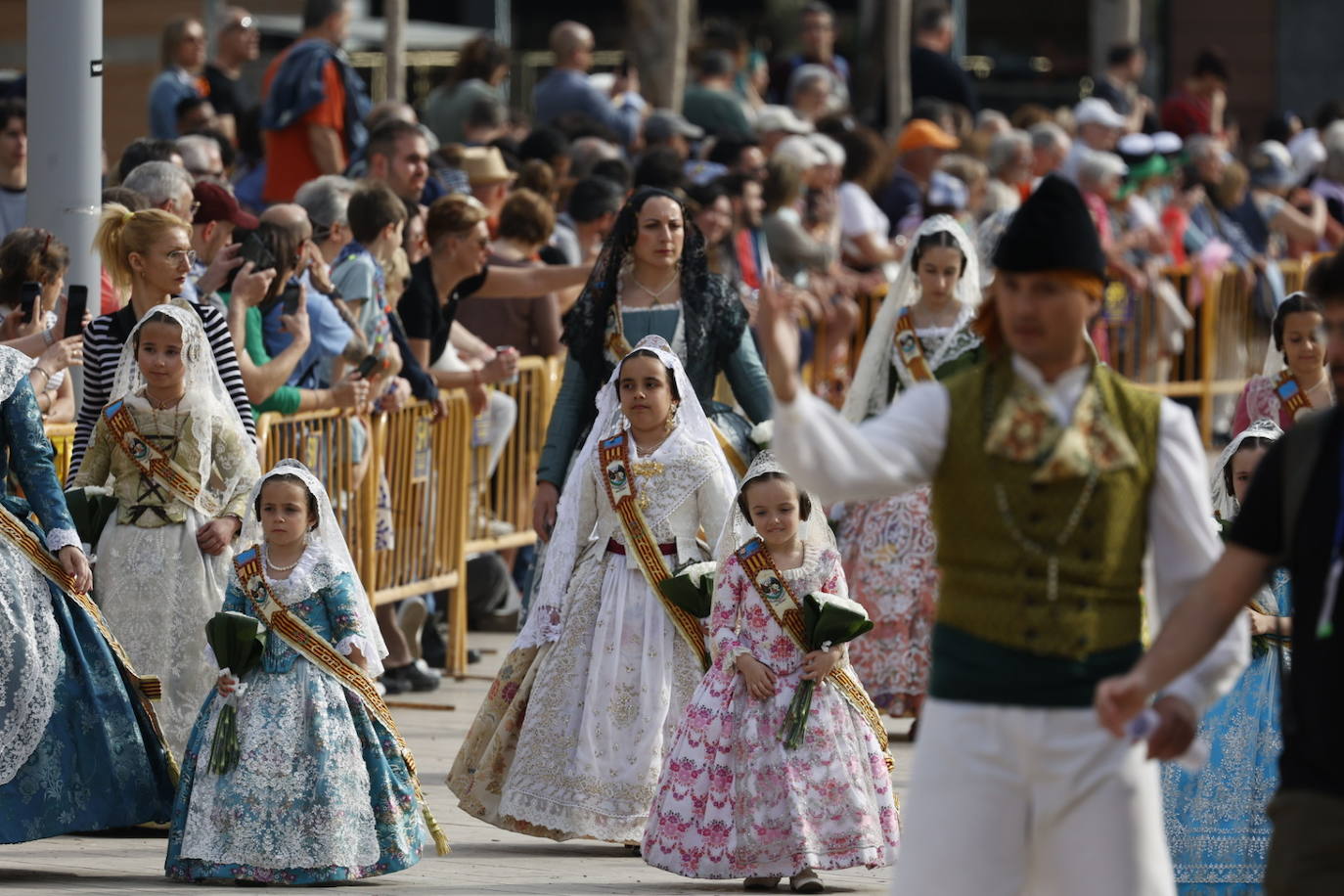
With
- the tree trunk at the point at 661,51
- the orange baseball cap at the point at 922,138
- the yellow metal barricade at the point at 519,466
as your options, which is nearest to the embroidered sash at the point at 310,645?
the yellow metal barricade at the point at 519,466

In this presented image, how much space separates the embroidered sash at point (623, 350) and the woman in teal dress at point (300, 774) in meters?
1.58

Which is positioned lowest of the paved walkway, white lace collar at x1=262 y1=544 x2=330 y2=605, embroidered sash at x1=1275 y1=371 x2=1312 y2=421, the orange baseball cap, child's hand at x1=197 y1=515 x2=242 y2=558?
the paved walkway

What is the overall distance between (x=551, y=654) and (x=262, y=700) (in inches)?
42.8

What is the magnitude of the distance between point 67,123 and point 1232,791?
4.39m

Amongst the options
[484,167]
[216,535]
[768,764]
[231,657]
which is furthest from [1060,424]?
[484,167]

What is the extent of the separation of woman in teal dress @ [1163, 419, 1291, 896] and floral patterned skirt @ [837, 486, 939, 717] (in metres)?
2.77

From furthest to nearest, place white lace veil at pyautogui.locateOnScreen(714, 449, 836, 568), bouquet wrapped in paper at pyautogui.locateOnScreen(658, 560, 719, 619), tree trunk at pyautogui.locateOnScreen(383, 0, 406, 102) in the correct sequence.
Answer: tree trunk at pyautogui.locateOnScreen(383, 0, 406, 102)
bouquet wrapped in paper at pyautogui.locateOnScreen(658, 560, 719, 619)
white lace veil at pyautogui.locateOnScreen(714, 449, 836, 568)

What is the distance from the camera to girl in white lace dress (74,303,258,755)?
786 centimetres

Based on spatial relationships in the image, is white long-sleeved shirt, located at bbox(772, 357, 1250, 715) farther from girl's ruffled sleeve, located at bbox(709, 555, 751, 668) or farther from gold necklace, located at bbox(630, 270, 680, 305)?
gold necklace, located at bbox(630, 270, 680, 305)

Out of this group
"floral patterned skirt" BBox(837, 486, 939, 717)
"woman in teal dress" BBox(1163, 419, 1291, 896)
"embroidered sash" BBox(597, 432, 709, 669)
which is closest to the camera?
"woman in teal dress" BBox(1163, 419, 1291, 896)

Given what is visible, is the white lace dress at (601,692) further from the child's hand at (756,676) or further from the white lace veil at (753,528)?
the child's hand at (756,676)

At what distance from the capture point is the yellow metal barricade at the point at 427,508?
10.6 m

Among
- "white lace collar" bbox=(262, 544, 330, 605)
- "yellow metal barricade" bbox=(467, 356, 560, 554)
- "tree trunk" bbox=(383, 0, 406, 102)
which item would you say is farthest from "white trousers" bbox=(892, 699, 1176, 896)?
"tree trunk" bbox=(383, 0, 406, 102)

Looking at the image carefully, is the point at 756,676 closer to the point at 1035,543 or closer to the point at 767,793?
the point at 767,793
